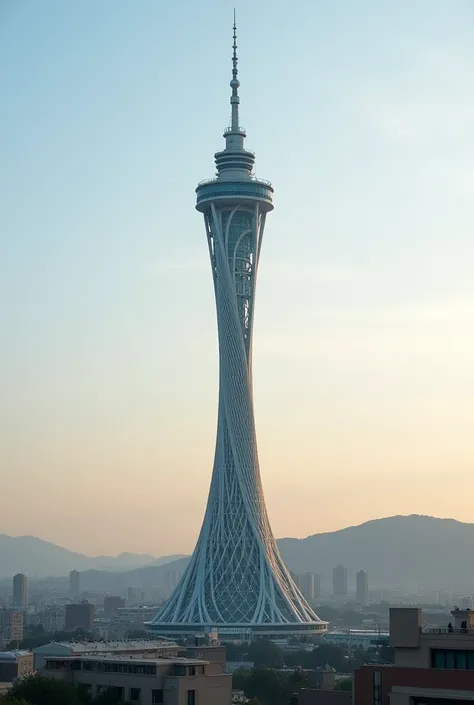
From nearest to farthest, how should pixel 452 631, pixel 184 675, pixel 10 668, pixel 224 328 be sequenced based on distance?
pixel 452 631 → pixel 184 675 → pixel 10 668 → pixel 224 328

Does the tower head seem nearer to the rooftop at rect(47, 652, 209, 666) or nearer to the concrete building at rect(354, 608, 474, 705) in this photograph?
the rooftop at rect(47, 652, 209, 666)

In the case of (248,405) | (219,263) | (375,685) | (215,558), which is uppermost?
(219,263)

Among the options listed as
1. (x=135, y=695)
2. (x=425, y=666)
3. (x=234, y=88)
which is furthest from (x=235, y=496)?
(x=425, y=666)

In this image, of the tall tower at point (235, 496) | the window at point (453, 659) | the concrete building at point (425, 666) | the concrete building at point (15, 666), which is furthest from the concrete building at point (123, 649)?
the tall tower at point (235, 496)

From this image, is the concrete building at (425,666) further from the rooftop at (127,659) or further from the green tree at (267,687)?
the green tree at (267,687)

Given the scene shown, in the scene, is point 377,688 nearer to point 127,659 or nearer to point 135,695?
point 135,695

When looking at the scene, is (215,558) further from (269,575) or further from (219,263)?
(219,263)

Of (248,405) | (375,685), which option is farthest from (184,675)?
(248,405)
